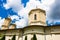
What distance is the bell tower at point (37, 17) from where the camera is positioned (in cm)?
2537

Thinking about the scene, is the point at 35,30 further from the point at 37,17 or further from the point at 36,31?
the point at 37,17

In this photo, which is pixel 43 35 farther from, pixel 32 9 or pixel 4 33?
pixel 4 33

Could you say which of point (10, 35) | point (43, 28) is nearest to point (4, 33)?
point (10, 35)

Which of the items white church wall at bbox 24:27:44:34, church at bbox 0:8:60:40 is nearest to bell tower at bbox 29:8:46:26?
church at bbox 0:8:60:40

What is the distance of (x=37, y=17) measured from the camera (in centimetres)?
2567

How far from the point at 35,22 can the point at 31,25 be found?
4.37ft

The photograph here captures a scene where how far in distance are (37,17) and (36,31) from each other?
2.94 m

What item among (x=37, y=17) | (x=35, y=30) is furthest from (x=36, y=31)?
(x=37, y=17)

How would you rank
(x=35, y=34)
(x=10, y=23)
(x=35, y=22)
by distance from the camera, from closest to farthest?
(x=35, y=34)
(x=35, y=22)
(x=10, y=23)

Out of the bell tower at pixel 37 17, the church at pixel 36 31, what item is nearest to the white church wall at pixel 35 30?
the church at pixel 36 31

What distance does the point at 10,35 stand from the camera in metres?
26.5

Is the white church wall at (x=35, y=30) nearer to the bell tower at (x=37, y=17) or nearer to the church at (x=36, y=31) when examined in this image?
the church at (x=36, y=31)

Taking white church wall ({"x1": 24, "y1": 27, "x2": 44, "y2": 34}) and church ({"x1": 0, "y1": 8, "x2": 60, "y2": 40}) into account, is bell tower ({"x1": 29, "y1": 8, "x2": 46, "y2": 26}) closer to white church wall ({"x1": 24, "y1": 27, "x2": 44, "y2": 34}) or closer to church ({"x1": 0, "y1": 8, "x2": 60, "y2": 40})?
church ({"x1": 0, "y1": 8, "x2": 60, "y2": 40})

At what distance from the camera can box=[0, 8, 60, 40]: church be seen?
23.5 meters
